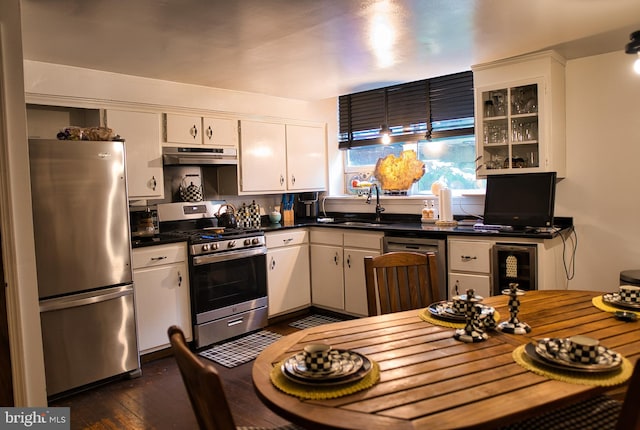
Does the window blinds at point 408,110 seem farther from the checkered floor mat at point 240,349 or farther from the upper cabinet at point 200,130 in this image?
the checkered floor mat at point 240,349

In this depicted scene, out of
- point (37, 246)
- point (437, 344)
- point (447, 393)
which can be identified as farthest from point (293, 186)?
point (447, 393)

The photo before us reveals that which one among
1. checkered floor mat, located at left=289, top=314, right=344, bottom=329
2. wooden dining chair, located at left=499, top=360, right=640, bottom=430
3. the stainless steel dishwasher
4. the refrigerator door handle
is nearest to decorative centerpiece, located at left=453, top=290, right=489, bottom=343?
wooden dining chair, located at left=499, top=360, right=640, bottom=430

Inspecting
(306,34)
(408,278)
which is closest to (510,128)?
(306,34)

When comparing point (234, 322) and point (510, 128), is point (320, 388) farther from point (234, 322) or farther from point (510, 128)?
point (510, 128)

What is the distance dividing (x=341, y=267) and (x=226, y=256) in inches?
44.4

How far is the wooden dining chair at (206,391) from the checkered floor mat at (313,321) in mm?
3280

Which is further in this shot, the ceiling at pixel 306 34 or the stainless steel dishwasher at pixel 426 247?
the stainless steel dishwasher at pixel 426 247

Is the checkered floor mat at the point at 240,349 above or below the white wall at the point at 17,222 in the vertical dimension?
below

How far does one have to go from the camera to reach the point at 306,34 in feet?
9.38

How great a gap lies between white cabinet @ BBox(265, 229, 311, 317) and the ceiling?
152 cm

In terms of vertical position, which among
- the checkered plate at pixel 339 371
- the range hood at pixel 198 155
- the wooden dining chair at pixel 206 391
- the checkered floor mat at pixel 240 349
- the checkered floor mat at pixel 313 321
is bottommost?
the checkered floor mat at pixel 313 321

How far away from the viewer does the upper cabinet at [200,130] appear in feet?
13.0

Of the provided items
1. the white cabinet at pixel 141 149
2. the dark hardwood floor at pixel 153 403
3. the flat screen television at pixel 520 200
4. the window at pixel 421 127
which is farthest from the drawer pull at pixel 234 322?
the flat screen television at pixel 520 200

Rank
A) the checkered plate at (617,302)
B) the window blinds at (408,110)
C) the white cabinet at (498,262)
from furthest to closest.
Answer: the window blinds at (408,110) → the white cabinet at (498,262) → the checkered plate at (617,302)
